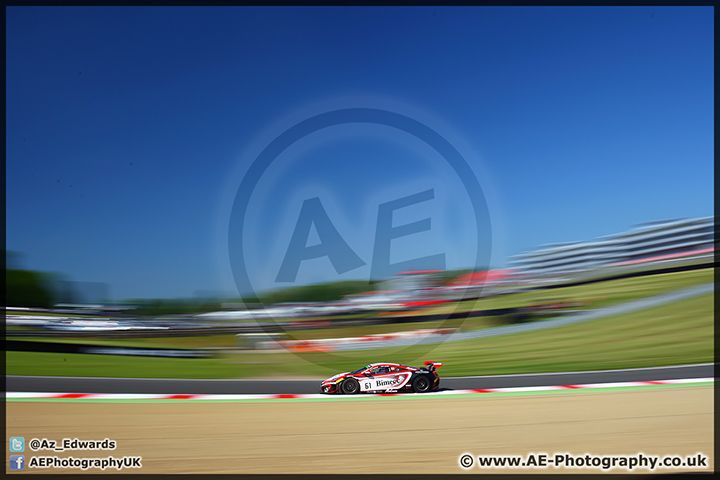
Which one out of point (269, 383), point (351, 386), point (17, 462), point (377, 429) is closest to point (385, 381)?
point (351, 386)

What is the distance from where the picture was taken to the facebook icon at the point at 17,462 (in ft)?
17.4

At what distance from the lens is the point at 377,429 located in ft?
22.2

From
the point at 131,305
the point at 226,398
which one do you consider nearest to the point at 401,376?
the point at 226,398

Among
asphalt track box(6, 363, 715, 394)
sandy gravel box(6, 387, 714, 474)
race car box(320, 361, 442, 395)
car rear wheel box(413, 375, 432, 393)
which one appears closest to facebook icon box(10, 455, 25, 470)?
sandy gravel box(6, 387, 714, 474)

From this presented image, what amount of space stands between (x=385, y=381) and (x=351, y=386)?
767mm

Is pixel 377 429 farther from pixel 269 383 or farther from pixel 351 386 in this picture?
pixel 269 383

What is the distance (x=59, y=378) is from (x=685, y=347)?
801 inches

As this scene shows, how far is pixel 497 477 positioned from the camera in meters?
4.90

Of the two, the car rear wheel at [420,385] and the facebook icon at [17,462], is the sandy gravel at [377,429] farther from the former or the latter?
the car rear wheel at [420,385]

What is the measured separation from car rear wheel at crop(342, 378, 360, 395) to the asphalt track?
1.06 m

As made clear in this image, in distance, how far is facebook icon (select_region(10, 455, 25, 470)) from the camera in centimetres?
529

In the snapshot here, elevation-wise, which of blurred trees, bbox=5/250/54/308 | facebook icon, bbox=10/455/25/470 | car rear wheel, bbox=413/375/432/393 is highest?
blurred trees, bbox=5/250/54/308

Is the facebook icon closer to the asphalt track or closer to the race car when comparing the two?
the asphalt track

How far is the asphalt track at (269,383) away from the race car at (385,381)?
997 mm
